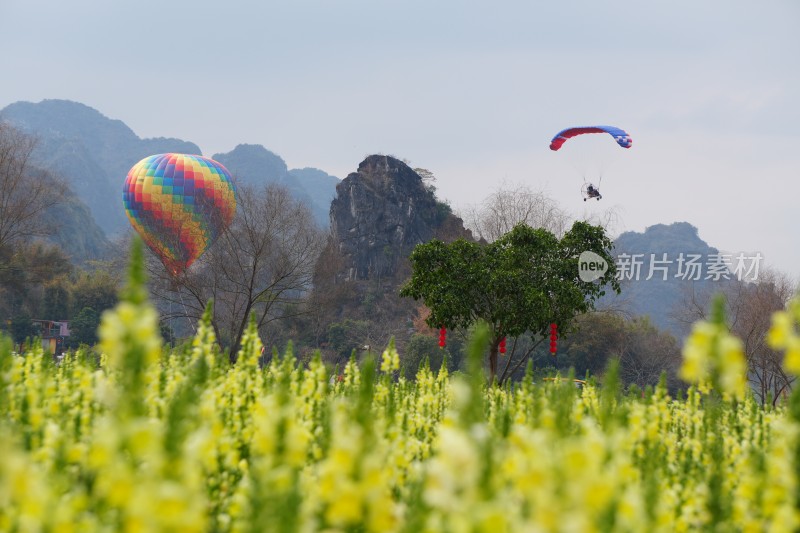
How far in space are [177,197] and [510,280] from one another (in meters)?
33.2

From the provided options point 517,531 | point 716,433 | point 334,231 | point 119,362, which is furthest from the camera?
point 334,231

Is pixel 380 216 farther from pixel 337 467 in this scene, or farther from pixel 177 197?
pixel 337 467

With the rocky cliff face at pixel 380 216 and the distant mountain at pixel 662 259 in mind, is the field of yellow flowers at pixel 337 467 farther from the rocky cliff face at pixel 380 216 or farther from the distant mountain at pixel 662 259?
the distant mountain at pixel 662 259

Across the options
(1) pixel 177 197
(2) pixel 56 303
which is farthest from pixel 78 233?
(1) pixel 177 197

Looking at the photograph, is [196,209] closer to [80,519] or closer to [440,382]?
A: [440,382]

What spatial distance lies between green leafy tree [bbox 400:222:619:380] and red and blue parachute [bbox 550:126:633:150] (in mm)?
6938

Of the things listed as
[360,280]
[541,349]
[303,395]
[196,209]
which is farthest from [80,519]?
[360,280]

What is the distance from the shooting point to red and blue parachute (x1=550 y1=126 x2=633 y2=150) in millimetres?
28688

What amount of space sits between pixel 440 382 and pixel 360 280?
65.3 meters

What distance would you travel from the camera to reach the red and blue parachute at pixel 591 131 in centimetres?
2869

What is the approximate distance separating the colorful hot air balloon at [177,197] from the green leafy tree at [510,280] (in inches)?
1005

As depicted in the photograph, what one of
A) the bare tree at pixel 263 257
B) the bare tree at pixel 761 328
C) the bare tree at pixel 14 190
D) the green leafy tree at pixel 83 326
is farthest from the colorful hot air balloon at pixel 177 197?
the bare tree at pixel 761 328

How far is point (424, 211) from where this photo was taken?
281ft

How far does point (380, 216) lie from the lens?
85375mm
